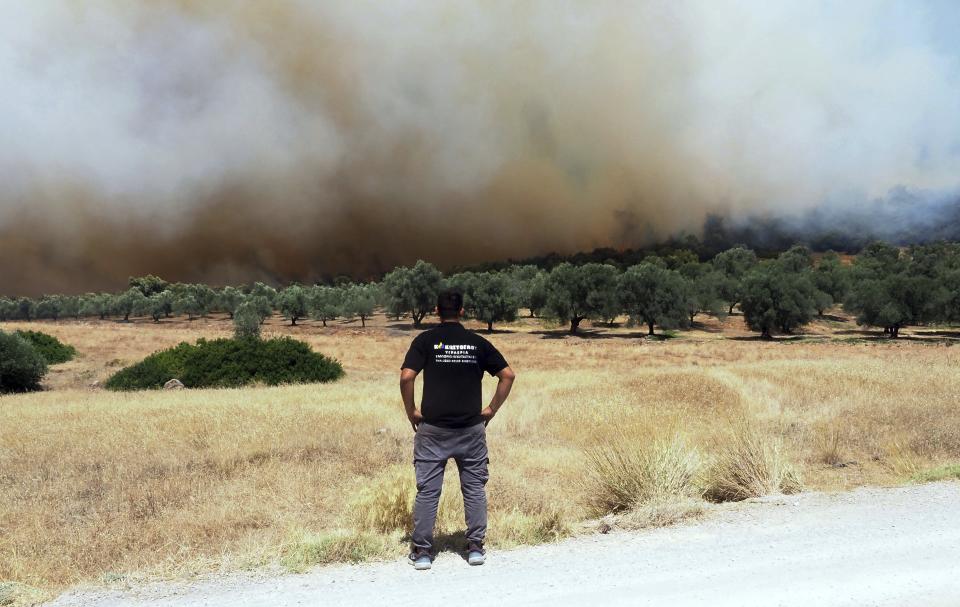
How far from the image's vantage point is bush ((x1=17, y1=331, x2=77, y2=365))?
38.2m

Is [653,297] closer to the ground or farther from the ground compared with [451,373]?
farther from the ground

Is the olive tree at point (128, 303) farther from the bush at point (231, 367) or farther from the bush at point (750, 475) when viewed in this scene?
the bush at point (750, 475)

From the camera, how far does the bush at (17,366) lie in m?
26.3

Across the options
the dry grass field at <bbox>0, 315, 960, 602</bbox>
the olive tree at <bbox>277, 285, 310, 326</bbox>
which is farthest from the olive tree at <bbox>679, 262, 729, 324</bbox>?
the olive tree at <bbox>277, 285, 310, 326</bbox>

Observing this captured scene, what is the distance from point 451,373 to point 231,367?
81.0ft

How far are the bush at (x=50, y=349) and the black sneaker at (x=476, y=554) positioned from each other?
42.7 metres

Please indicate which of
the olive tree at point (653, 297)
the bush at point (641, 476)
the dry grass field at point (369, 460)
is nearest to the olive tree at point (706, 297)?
the olive tree at point (653, 297)

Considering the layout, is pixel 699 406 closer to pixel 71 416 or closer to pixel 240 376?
pixel 71 416

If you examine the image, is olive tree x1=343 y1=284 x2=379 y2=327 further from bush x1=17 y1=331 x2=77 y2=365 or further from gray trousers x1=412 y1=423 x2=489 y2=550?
gray trousers x1=412 y1=423 x2=489 y2=550

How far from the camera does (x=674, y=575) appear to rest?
15.6 ft

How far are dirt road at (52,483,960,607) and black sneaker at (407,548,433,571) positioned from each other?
0.24 feet

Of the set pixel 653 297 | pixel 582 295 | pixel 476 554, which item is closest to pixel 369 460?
pixel 476 554

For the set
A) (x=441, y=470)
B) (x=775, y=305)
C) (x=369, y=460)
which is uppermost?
(x=775, y=305)

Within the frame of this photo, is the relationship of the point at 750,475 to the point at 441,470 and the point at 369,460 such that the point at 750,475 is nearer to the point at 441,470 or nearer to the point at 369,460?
the point at 441,470
